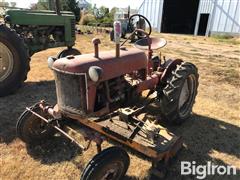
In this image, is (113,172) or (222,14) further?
(222,14)

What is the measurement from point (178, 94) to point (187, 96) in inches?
27.0

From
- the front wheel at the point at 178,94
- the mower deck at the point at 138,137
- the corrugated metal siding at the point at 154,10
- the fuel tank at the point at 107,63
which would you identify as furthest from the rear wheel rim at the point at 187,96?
the corrugated metal siding at the point at 154,10

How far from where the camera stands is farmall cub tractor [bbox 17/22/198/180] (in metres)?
2.58

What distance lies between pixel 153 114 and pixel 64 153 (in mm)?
1664

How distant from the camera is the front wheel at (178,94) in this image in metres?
3.49

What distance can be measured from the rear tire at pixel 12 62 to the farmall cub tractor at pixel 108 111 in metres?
1.82

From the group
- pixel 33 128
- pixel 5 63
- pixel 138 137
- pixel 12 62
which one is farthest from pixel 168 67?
pixel 5 63

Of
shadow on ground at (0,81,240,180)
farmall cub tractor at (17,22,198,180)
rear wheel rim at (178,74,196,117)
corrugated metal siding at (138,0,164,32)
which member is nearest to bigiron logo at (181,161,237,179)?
shadow on ground at (0,81,240,180)

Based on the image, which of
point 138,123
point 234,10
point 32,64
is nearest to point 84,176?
point 138,123

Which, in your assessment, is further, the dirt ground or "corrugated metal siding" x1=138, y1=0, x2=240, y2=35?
"corrugated metal siding" x1=138, y1=0, x2=240, y2=35

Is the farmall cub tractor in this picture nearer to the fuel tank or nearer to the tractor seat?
the fuel tank

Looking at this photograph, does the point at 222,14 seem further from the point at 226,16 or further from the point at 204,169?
the point at 204,169

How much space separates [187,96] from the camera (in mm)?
4109

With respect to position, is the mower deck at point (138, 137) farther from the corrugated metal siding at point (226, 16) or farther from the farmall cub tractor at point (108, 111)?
the corrugated metal siding at point (226, 16)
